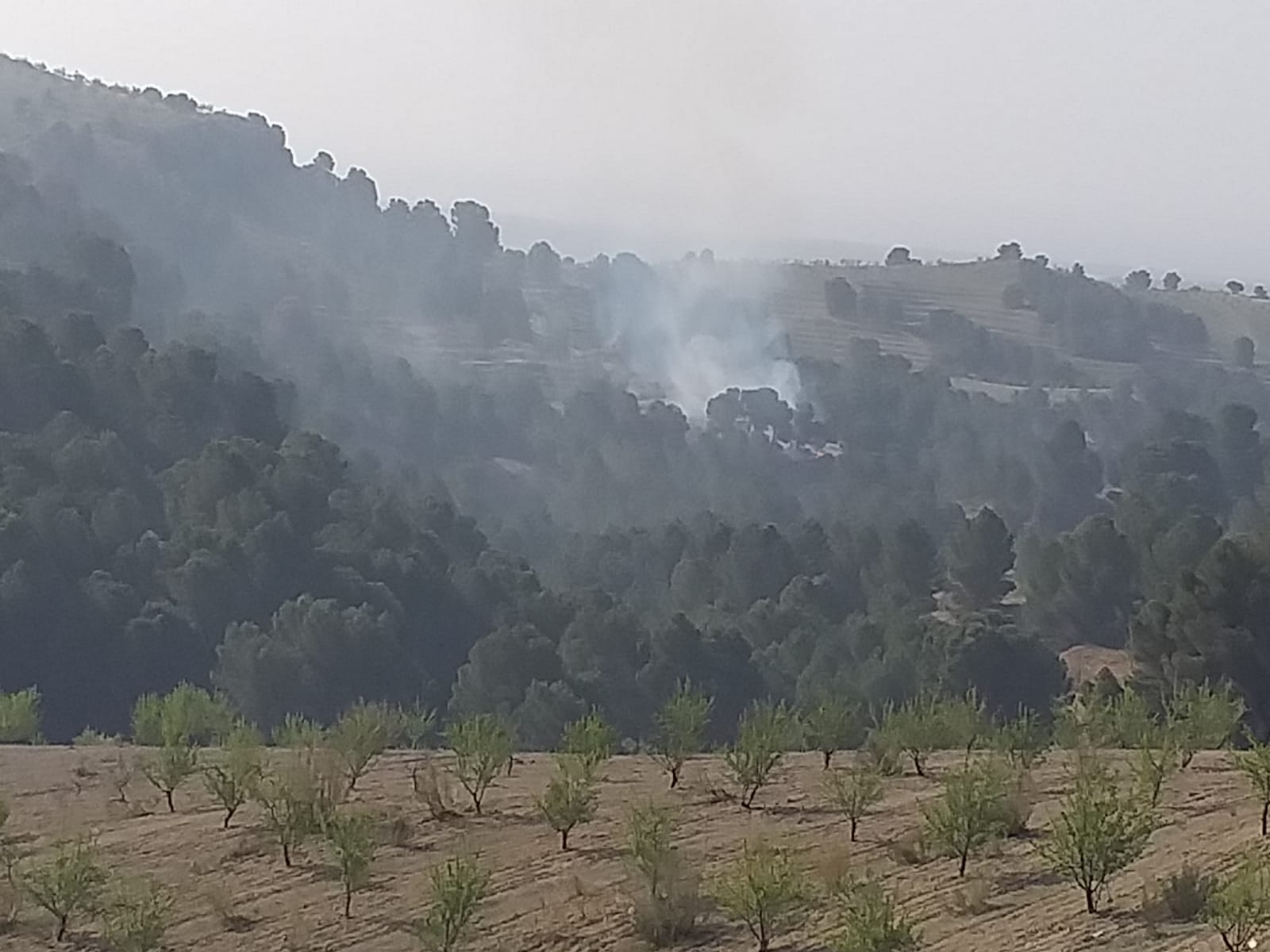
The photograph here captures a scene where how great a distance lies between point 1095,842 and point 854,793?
3403mm

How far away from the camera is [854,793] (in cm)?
1365

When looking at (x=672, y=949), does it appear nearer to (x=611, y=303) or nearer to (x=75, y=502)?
(x=75, y=502)

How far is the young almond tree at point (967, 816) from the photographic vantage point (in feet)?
39.3

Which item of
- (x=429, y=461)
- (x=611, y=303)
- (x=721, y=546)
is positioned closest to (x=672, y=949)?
(x=721, y=546)

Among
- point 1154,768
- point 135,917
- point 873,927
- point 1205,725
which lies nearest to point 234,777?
point 135,917

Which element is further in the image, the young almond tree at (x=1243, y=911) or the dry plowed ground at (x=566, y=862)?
the dry plowed ground at (x=566, y=862)

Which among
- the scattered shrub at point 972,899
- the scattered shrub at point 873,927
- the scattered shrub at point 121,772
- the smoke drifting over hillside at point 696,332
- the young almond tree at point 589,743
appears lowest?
the scattered shrub at point 972,899

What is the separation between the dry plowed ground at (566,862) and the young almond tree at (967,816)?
0.58 feet

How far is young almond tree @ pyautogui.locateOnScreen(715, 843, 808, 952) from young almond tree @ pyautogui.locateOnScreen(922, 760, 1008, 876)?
1.59 m

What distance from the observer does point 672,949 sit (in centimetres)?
1086

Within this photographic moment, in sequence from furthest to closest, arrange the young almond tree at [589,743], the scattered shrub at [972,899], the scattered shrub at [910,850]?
the young almond tree at [589,743]
the scattered shrub at [910,850]
the scattered shrub at [972,899]

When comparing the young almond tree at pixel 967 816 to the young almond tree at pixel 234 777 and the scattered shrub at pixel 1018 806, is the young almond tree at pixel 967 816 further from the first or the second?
the young almond tree at pixel 234 777

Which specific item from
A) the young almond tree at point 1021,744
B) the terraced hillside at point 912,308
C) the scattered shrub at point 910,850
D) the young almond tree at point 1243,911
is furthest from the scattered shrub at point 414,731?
the terraced hillside at point 912,308

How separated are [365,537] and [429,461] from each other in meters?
26.4
